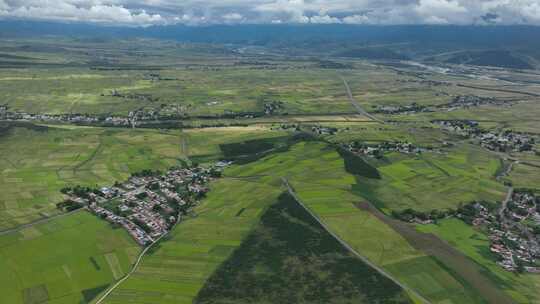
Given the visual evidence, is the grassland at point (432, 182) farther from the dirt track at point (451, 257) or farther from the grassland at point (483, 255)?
the dirt track at point (451, 257)

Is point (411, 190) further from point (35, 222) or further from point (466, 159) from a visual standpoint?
point (35, 222)

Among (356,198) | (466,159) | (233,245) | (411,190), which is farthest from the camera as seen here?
(466,159)

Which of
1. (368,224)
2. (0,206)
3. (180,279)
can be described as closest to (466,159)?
(368,224)

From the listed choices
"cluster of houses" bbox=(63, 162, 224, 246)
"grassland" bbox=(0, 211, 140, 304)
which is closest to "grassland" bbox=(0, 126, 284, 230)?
"cluster of houses" bbox=(63, 162, 224, 246)

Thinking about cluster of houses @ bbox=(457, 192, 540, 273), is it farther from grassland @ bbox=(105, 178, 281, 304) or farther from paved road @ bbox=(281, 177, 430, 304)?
grassland @ bbox=(105, 178, 281, 304)

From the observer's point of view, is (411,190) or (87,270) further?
(411,190)

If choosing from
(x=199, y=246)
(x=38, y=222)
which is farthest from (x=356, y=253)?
(x=38, y=222)

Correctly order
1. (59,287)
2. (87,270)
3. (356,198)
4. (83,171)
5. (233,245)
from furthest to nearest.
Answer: (83,171)
(356,198)
(233,245)
(87,270)
(59,287)
